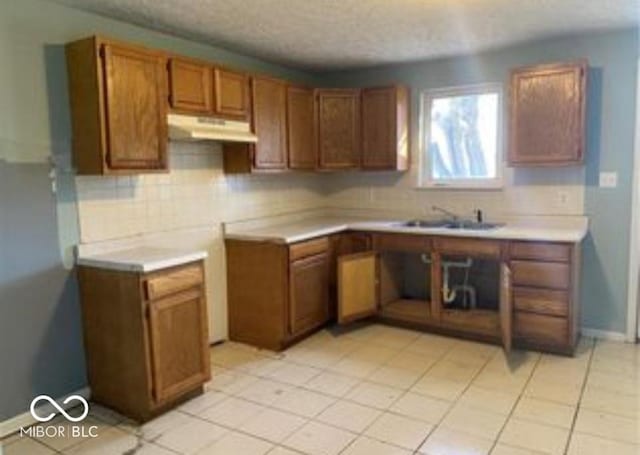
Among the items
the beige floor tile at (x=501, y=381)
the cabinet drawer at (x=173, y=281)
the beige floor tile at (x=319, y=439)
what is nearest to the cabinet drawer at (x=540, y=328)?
the beige floor tile at (x=501, y=381)

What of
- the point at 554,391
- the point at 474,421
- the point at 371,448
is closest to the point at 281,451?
the point at 371,448

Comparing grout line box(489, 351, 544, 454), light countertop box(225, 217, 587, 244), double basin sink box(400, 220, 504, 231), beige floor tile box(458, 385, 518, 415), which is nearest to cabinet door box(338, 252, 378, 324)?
light countertop box(225, 217, 587, 244)

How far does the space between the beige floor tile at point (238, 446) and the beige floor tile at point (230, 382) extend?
55 centimetres

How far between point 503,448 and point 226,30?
3026mm

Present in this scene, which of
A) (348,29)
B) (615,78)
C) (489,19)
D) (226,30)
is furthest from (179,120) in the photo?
(615,78)

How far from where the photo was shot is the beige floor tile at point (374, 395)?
2.85 meters

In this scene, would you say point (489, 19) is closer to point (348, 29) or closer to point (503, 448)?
point (348, 29)

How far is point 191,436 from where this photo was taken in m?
2.54

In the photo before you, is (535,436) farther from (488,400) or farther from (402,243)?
(402,243)

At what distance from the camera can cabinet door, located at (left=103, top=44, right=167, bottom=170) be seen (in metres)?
2.66

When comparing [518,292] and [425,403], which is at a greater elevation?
[518,292]

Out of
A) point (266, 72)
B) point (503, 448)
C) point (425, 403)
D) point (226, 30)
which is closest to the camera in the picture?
point (503, 448)

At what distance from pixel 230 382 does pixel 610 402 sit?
7.56 ft

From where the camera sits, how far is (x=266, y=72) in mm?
4301
